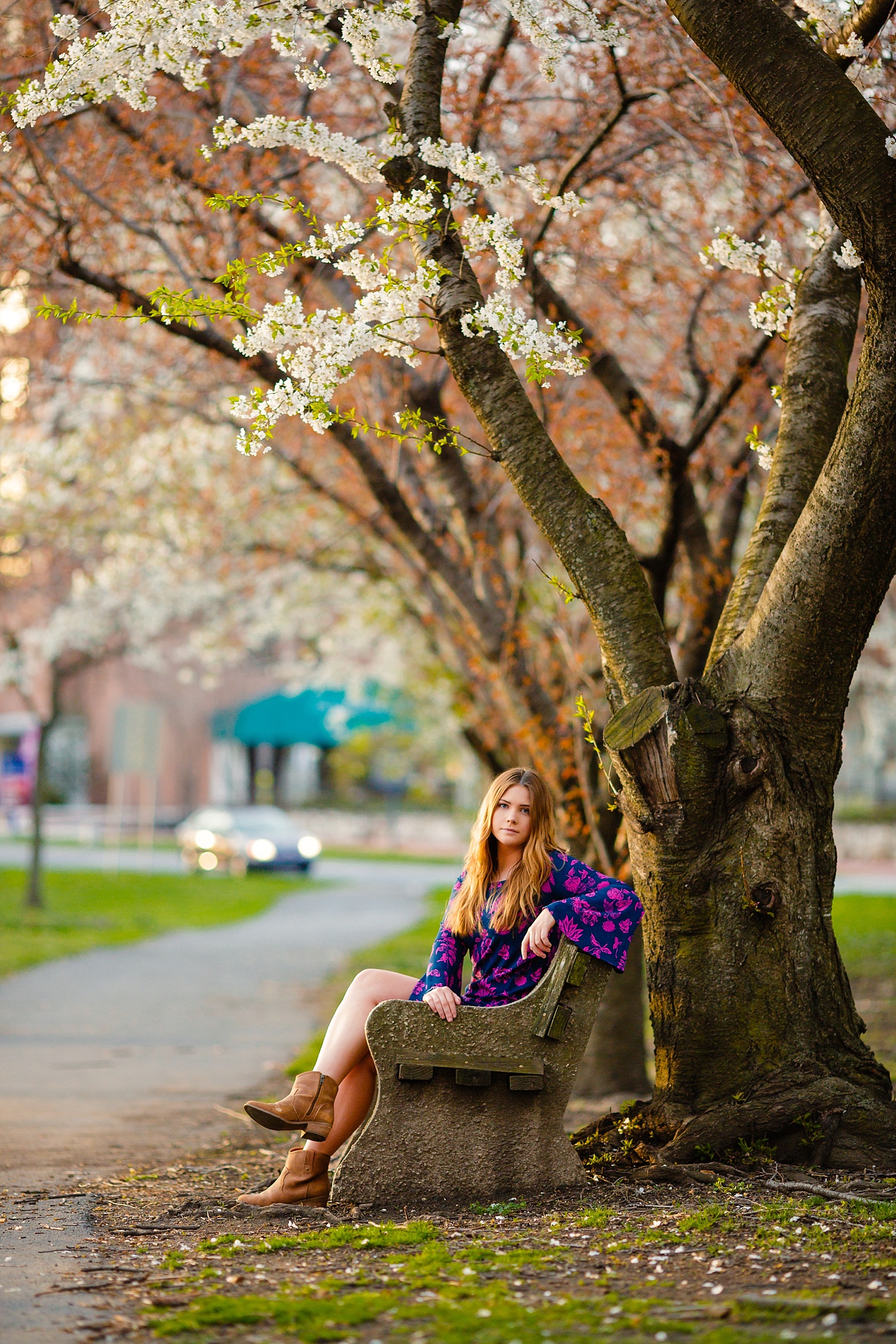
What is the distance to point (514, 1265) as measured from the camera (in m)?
3.57

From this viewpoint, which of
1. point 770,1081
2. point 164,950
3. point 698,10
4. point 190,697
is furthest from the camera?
point 190,697

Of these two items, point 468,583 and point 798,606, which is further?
point 468,583

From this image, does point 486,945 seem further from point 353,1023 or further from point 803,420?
point 803,420

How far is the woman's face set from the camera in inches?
185

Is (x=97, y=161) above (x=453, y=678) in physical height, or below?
above

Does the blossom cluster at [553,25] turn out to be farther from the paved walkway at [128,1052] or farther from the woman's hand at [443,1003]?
the paved walkway at [128,1052]

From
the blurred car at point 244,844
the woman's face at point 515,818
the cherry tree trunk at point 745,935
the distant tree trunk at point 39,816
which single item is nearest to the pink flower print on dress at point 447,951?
the woman's face at point 515,818

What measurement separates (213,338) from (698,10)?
300cm

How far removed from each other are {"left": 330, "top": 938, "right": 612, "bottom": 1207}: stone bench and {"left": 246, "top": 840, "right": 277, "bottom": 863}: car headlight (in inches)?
892

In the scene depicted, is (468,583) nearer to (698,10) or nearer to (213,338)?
(213,338)

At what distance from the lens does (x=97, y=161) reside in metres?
6.98

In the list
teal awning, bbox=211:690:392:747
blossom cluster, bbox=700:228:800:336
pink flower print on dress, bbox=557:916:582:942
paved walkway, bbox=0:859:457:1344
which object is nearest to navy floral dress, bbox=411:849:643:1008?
pink flower print on dress, bbox=557:916:582:942

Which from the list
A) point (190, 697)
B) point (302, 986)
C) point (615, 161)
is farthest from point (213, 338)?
point (190, 697)

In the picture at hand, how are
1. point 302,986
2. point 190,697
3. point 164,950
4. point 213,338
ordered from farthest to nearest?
1. point 190,697
2. point 164,950
3. point 302,986
4. point 213,338
